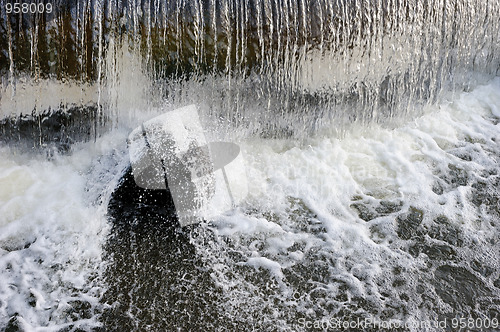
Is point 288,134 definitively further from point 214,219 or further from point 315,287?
point 315,287

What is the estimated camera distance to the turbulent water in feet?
11.2

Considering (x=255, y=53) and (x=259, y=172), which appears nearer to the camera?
(x=259, y=172)

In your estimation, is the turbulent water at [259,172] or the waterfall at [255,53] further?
the waterfall at [255,53]

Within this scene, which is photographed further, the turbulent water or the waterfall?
the waterfall

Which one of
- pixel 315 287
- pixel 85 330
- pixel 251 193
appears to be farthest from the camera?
pixel 251 193

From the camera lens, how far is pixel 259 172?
476cm

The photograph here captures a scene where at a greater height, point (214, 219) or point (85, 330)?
point (214, 219)

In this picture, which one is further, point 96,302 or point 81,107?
point 81,107

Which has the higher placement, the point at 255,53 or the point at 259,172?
the point at 255,53

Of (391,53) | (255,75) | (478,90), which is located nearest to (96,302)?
(255,75)

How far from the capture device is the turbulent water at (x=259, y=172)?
3.42 meters

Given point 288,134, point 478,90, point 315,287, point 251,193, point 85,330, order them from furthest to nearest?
point 478,90 → point 288,134 → point 251,193 → point 315,287 → point 85,330

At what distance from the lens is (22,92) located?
4531 mm

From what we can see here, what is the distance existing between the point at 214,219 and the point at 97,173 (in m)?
1.39
